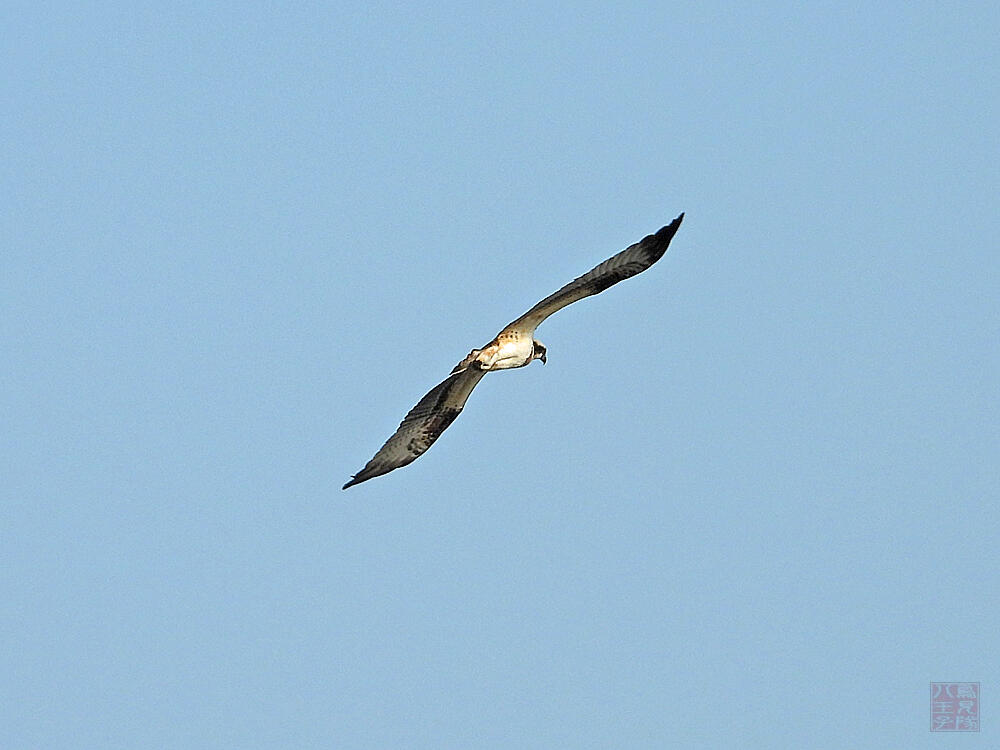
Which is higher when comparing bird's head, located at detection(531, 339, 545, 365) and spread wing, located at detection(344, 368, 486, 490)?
bird's head, located at detection(531, 339, 545, 365)

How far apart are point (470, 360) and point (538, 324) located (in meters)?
1.23

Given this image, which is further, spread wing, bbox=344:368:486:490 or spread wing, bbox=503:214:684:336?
spread wing, bbox=344:368:486:490

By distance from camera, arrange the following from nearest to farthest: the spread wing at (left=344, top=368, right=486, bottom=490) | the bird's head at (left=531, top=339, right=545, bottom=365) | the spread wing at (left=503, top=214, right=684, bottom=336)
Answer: the spread wing at (left=503, top=214, right=684, bottom=336) → the bird's head at (left=531, top=339, right=545, bottom=365) → the spread wing at (left=344, top=368, right=486, bottom=490)

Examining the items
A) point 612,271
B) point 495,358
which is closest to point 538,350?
point 495,358

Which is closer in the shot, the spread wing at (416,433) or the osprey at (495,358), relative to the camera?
the osprey at (495,358)

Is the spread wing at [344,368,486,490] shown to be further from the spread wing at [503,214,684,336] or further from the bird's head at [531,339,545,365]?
the spread wing at [503,214,684,336]

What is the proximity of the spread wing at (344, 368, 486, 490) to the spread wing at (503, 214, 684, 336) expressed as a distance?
2.31m

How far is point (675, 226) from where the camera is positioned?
30.4 meters

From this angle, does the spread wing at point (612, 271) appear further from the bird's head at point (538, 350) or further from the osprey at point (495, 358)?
the bird's head at point (538, 350)

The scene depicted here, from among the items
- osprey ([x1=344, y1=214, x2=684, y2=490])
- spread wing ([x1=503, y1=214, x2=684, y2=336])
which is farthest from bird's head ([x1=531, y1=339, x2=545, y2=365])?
spread wing ([x1=503, y1=214, x2=684, y2=336])

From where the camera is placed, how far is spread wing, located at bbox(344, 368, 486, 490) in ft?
105

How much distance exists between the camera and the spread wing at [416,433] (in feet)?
105

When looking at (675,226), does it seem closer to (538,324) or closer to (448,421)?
(538,324)

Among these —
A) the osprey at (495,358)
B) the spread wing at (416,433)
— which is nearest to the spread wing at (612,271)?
the osprey at (495,358)
